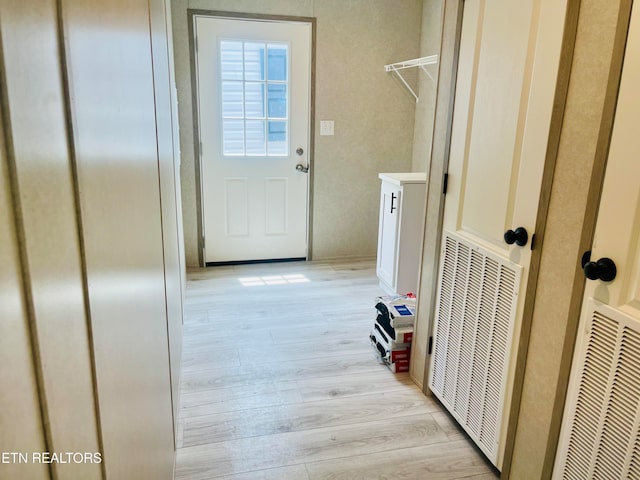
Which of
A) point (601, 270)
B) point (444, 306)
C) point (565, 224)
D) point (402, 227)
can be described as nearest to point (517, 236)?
point (565, 224)

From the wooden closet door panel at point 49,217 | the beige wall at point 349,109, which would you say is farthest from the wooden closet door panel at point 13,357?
the beige wall at point 349,109

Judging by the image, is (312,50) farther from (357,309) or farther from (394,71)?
(357,309)

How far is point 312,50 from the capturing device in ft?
13.3

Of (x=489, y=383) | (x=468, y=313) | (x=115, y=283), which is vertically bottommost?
(x=489, y=383)

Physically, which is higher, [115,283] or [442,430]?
[115,283]

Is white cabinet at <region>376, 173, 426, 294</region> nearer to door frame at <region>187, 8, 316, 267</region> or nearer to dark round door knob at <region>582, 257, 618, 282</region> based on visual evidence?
door frame at <region>187, 8, 316, 267</region>

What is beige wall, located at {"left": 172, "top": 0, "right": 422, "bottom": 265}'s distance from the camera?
3.94m

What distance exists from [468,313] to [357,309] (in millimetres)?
1504

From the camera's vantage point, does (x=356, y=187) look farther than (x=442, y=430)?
Yes

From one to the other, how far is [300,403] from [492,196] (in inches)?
52.1

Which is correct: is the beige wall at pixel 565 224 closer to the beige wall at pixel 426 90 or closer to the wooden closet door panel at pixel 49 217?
the wooden closet door panel at pixel 49 217

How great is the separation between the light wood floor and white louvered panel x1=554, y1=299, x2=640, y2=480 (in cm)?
59

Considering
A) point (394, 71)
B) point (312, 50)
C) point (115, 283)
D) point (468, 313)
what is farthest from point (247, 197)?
point (115, 283)

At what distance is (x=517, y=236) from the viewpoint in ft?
5.42
